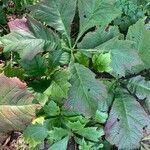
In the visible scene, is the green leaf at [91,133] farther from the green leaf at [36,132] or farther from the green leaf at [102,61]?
the green leaf at [102,61]

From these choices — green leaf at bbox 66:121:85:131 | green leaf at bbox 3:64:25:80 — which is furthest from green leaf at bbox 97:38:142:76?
green leaf at bbox 3:64:25:80

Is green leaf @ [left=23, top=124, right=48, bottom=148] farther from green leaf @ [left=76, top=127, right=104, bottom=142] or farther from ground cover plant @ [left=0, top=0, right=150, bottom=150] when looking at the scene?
green leaf @ [left=76, top=127, right=104, bottom=142]

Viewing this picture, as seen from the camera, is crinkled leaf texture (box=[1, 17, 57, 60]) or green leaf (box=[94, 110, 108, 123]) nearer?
crinkled leaf texture (box=[1, 17, 57, 60])

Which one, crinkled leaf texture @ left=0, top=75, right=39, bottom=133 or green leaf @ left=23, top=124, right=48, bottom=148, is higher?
crinkled leaf texture @ left=0, top=75, right=39, bottom=133

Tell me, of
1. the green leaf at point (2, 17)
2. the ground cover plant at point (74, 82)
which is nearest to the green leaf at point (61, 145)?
the ground cover plant at point (74, 82)

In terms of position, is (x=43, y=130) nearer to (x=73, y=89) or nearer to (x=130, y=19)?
(x=73, y=89)

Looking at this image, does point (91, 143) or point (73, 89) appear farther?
point (91, 143)

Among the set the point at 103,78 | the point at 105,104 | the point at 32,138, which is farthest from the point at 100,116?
the point at 32,138
